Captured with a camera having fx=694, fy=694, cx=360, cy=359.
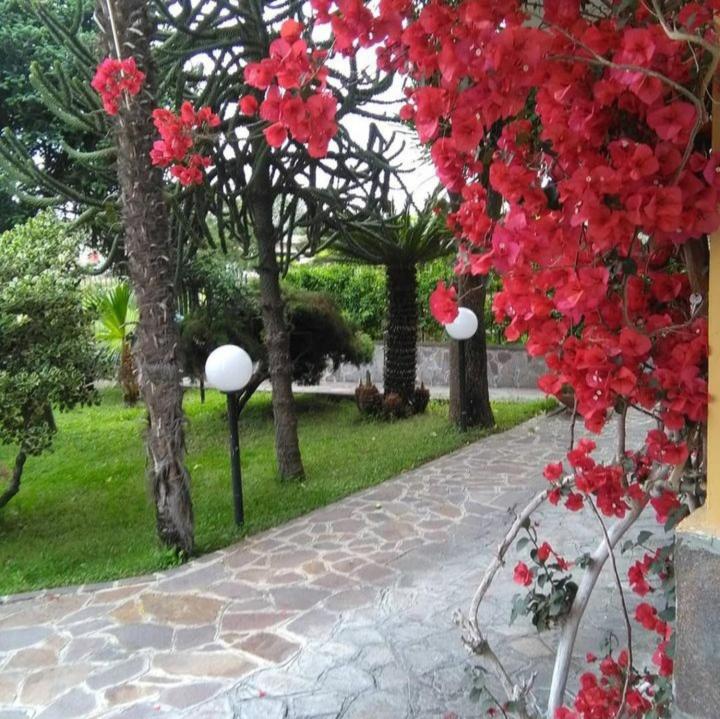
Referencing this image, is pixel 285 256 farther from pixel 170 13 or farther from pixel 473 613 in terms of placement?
pixel 473 613

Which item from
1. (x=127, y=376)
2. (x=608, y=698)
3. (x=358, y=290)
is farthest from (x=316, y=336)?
(x=608, y=698)

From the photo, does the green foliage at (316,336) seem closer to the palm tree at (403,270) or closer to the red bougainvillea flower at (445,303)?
the palm tree at (403,270)

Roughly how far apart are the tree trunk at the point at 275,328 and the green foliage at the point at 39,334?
1892 millimetres

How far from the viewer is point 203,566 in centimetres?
502

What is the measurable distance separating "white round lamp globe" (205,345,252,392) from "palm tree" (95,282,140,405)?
22.9 ft

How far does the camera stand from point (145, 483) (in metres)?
7.23

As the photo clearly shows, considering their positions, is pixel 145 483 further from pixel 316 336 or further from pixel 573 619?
pixel 573 619

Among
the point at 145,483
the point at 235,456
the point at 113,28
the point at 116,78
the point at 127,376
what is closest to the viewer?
the point at 116,78

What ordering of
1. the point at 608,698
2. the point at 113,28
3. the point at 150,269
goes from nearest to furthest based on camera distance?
1. the point at 608,698
2. the point at 113,28
3. the point at 150,269

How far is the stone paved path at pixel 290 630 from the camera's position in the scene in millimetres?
3279

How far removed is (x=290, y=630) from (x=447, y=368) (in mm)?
11270

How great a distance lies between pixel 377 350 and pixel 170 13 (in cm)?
1058

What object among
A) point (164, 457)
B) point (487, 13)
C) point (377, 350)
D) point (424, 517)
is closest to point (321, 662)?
point (164, 457)

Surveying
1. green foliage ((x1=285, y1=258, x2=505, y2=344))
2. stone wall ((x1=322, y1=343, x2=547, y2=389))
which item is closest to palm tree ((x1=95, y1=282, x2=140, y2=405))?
stone wall ((x1=322, y1=343, x2=547, y2=389))
